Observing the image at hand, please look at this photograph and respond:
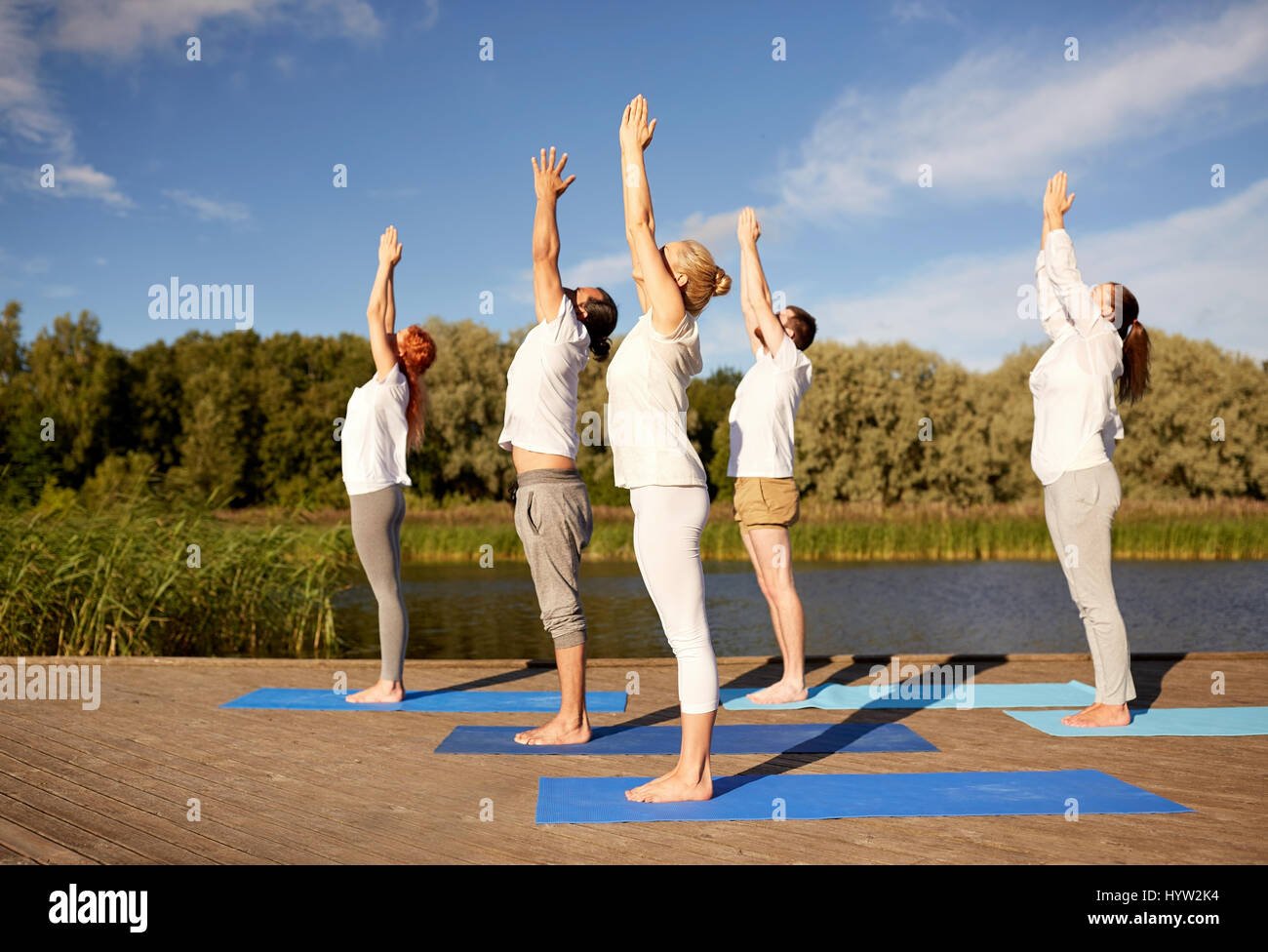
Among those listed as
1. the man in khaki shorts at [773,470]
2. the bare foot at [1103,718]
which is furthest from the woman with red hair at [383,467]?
the bare foot at [1103,718]

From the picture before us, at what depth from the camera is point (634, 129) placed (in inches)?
132

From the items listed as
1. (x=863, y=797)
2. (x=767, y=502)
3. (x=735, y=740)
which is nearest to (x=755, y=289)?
(x=767, y=502)

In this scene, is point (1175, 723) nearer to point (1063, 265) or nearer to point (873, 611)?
point (1063, 265)

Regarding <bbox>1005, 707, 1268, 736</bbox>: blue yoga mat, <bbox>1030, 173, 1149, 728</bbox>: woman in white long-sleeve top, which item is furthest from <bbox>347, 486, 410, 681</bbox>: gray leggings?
<bbox>1030, 173, 1149, 728</bbox>: woman in white long-sleeve top

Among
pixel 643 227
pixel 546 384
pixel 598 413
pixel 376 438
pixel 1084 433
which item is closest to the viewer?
pixel 643 227

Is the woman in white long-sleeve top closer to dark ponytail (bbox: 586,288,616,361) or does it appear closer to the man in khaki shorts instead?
the man in khaki shorts

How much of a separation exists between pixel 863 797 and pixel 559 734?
136 cm

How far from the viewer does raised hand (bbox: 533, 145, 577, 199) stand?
161 inches

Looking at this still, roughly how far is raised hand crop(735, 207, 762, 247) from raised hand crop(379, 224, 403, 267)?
5.62ft

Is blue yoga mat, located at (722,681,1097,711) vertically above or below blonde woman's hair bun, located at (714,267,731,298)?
below

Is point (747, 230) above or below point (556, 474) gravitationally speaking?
above

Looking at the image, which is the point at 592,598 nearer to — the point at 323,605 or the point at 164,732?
the point at 323,605

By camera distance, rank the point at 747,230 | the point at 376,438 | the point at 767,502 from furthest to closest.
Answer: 1. the point at 767,502
2. the point at 376,438
3. the point at 747,230
